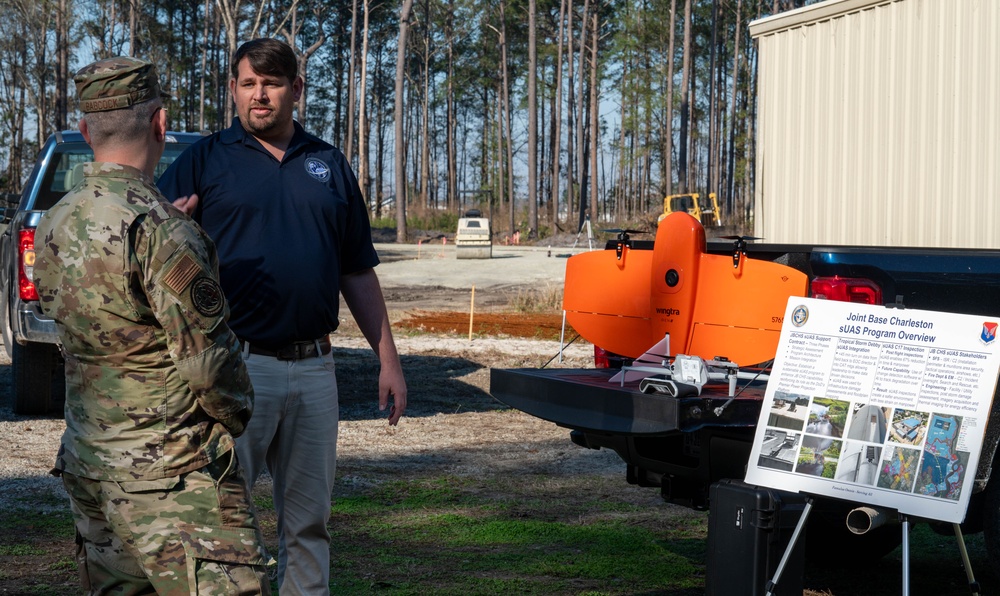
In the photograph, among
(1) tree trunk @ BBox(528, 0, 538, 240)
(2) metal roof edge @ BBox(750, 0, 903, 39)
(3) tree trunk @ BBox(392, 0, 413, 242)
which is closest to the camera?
(2) metal roof edge @ BBox(750, 0, 903, 39)

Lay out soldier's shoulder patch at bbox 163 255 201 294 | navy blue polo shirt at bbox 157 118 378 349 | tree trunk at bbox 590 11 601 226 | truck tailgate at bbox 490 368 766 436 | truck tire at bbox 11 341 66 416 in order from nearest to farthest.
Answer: soldier's shoulder patch at bbox 163 255 201 294
navy blue polo shirt at bbox 157 118 378 349
truck tailgate at bbox 490 368 766 436
truck tire at bbox 11 341 66 416
tree trunk at bbox 590 11 601 226

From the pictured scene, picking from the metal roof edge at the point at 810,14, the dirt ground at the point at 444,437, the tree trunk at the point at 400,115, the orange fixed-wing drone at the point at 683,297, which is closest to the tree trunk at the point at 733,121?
the tree trunk at the point at 400,115

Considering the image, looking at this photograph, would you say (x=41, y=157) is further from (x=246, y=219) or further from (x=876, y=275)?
(x=876, y=275)

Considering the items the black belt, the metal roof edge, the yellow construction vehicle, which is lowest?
the black belt

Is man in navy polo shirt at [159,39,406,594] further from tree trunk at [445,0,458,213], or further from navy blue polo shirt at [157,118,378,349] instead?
tree trunk at [445,0,458,213]

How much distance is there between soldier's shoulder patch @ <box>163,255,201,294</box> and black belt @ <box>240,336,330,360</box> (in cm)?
112

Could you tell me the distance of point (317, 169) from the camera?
3.70 meters

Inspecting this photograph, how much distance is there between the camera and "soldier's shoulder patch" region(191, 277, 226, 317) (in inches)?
95.5

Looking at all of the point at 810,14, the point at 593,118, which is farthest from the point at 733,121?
the point at 810,14

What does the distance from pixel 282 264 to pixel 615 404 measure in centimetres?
146

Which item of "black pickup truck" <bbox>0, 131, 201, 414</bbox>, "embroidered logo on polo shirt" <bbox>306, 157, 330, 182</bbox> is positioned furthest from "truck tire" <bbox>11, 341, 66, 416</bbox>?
"embroidered logo on polo shirt" <bbox>306, 157, 330, 182</bbox>

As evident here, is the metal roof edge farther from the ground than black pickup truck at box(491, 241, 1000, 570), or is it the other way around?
the metal roof edge

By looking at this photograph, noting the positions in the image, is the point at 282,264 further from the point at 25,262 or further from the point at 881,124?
the point at 881,124

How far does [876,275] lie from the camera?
14.4 ft
